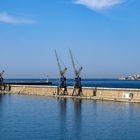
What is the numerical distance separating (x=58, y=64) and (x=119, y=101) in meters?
41.0

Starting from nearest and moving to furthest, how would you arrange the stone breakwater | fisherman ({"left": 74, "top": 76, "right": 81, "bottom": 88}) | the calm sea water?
1. the calm sea water
2. the stone breakwater
3. fisherman ({"left": 74, "top": 76, "right": 81, "bottom": 88})

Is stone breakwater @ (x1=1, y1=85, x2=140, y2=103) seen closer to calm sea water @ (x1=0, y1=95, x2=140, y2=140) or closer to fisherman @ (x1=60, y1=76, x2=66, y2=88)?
fisherman @ (x1=60, y1=76, x2=66, y2=88)

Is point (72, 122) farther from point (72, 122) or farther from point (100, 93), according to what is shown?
point (100, 93)

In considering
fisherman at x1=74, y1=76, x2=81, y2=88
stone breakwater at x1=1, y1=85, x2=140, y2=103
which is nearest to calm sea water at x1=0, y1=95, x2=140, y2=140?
stone breakwater at x1=1, y1=85, x2=140, y2=103

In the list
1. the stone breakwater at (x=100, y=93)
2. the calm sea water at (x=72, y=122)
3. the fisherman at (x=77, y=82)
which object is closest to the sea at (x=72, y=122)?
the calm sea water at (x=72, y=122)

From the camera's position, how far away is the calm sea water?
51188mm

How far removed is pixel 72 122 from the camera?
204 feet

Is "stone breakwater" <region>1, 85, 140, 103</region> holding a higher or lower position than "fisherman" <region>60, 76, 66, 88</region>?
lower

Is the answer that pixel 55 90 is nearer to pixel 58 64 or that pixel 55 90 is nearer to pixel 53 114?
pixel 58 64

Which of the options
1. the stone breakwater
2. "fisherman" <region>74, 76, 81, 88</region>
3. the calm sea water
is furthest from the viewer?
"fisherman" <region>74, 76, 81, 88</region>

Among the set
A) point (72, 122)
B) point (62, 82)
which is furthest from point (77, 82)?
point (72, 122)

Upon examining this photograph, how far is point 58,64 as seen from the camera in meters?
129

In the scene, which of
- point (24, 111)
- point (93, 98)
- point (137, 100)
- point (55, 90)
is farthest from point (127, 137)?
point (55, 90)

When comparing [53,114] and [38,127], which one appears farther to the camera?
[53,114]
